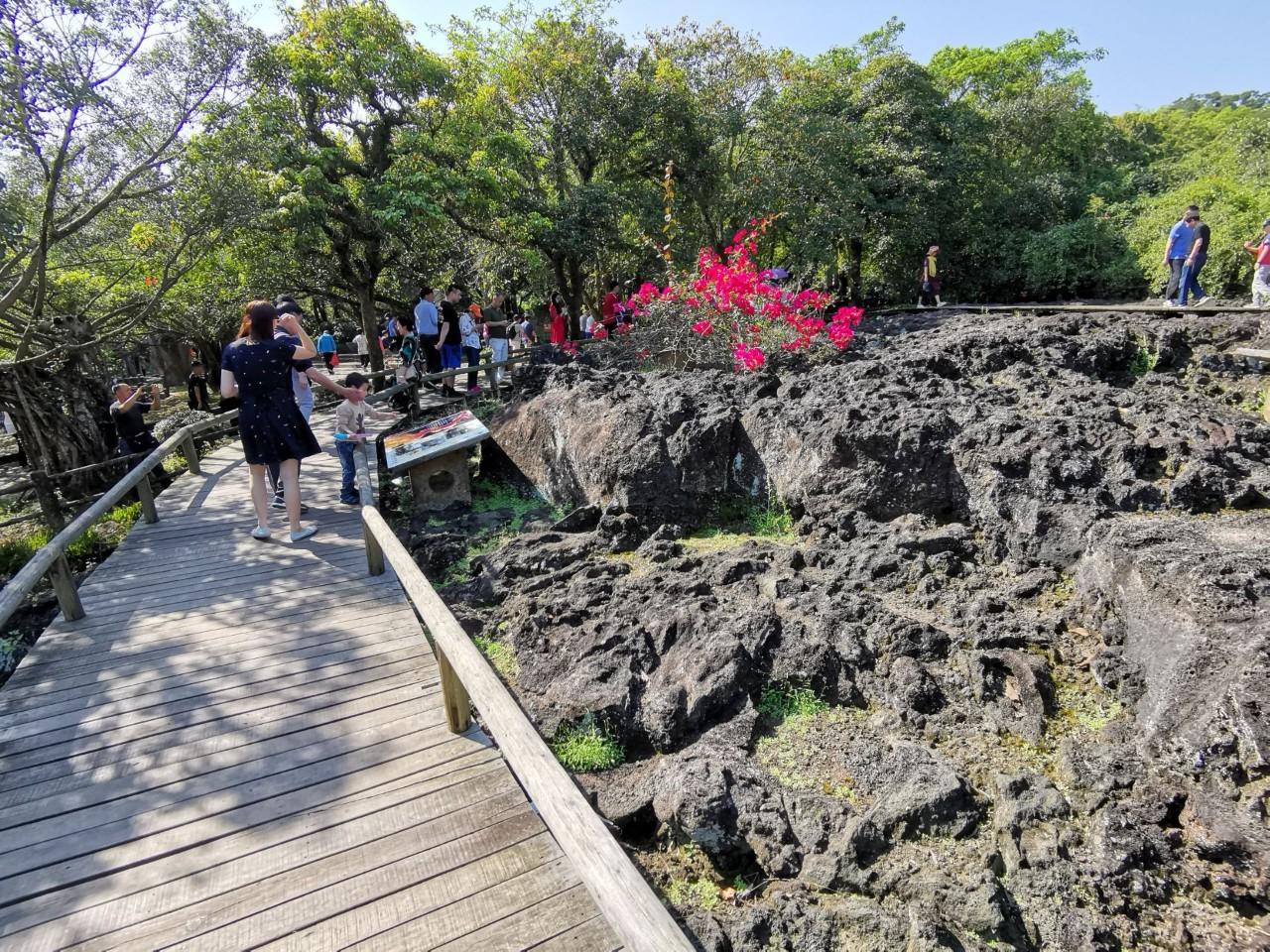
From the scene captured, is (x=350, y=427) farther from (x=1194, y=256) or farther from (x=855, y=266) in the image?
(x=855, y=266)

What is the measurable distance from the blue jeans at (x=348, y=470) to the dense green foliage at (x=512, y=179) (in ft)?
16.3

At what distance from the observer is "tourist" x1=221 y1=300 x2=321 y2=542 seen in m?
5.00

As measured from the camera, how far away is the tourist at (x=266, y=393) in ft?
16.4

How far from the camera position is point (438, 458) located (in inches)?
298

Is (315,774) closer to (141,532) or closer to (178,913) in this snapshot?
(178,913)

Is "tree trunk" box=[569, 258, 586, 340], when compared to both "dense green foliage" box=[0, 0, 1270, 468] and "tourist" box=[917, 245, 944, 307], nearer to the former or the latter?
"dense green foliage" box=[0, 0, 1270, 468]

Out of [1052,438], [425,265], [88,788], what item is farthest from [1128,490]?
[425,265]

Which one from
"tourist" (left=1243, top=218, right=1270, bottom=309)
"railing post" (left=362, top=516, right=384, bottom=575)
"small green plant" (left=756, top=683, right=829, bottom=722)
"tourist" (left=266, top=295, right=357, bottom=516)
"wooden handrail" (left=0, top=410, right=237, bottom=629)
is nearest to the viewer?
"wooden handrail" (left=0, top=410, right=237, bottom=629)

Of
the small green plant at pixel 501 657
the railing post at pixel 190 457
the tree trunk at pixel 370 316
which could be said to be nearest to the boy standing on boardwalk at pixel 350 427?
the small green plant at pixel 501 657

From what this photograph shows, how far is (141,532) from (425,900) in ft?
19.1

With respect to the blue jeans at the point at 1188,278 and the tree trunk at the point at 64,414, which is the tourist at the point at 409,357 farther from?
the blue jeans at the point at 1188,278

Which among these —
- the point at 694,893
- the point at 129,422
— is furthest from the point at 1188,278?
the point at 129,422

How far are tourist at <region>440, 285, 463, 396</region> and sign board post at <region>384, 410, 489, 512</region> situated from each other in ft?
11.4

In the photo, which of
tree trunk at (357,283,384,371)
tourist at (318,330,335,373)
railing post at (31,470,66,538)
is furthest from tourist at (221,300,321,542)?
tourist at (318,330,335,373)
